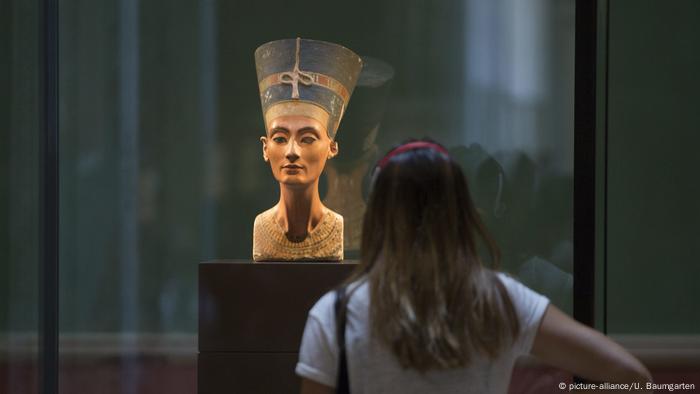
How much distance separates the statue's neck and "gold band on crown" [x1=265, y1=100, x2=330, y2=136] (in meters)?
0.26

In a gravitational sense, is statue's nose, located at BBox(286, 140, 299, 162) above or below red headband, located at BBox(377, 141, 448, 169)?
above

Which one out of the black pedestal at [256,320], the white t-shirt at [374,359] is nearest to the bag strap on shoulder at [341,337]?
→ the white t-shirt at [374,359]

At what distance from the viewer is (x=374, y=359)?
1.43 metres

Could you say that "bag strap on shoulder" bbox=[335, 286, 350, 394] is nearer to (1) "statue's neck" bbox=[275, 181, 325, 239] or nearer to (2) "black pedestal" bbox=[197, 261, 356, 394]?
(2) "black pedestal" bbox=[197, 261, 356, 394]

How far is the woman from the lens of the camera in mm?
1415

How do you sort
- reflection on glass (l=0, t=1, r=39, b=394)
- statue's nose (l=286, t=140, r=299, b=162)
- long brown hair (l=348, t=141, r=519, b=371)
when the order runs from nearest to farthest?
long brown hair (l=348, t=141, r=519, b=371), statue's nose (l=286, t=140, r=299, b=162), reflection on glass (l=0, t=1, r=39, b=394)

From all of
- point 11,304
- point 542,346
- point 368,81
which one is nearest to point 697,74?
point 368,81

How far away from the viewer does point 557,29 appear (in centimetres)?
379

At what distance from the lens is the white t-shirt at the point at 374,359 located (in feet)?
4.65

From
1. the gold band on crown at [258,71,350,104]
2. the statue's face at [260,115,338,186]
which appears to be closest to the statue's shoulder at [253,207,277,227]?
the statue's face at [260,115,338,186]

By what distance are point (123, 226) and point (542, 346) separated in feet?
9.36

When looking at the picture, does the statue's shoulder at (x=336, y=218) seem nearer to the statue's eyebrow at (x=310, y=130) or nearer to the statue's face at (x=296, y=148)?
the statue's face at (x=296, y=148)

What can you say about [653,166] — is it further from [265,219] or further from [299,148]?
[265,219]

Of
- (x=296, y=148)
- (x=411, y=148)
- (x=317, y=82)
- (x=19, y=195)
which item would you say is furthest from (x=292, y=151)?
(x=411, y=148)
